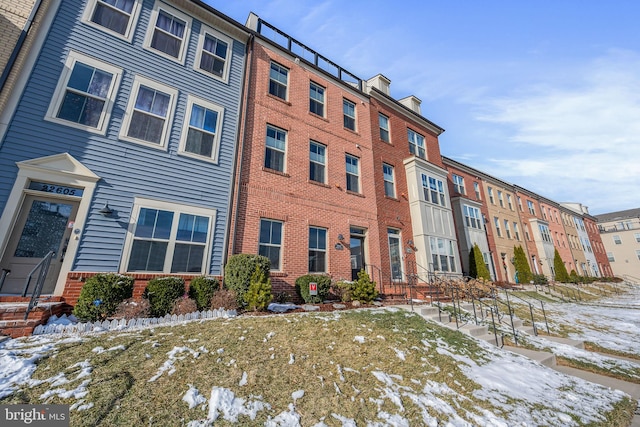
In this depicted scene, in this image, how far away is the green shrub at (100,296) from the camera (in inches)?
219

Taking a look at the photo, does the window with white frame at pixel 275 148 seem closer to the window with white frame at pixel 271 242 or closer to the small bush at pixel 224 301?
the window with white frame at pixel 271 242

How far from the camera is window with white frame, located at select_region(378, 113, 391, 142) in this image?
1562 cm

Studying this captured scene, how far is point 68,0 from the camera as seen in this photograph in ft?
25.1

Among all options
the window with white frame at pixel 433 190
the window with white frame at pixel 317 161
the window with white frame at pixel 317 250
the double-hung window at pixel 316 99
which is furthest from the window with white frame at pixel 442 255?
the double-hung window at pixel 316 99

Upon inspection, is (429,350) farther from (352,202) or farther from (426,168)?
(426,168)

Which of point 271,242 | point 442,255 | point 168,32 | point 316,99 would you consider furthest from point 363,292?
point 168,32

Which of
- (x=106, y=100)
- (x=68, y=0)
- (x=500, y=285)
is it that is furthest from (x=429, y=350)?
(x=500, y=285)

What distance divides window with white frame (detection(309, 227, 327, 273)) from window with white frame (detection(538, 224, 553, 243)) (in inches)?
1122

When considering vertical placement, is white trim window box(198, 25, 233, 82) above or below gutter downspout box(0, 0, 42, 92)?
above

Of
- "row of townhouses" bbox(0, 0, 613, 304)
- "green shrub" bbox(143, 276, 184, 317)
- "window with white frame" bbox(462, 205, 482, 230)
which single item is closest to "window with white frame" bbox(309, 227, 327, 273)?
"row of townhouses" bbox(0, 0, 613, 304)

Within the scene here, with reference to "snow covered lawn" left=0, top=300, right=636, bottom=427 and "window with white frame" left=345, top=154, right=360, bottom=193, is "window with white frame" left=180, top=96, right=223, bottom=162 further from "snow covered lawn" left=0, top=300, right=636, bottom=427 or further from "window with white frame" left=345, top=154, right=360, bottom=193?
"window with white frame" left=345, top=154, right=360, bottom=193

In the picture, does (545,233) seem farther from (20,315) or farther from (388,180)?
(20,315)

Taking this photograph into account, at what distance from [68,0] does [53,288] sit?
832 centimetres

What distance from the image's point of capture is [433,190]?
16000 mm
